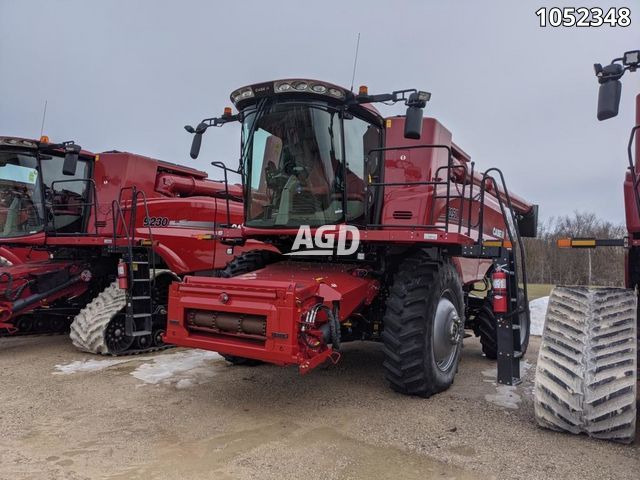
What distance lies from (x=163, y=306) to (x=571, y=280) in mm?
27984

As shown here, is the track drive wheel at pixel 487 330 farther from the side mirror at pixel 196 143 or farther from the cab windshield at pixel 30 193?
the cab windshield at pixel 30 193

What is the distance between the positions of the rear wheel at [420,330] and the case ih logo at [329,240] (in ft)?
1.96

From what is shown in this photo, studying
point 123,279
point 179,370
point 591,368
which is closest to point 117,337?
point 123,279

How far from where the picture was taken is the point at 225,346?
4371 millimetres

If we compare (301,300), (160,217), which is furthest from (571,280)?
(301,300)

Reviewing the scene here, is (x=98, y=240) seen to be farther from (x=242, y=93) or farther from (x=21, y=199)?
(x=242, y=93)

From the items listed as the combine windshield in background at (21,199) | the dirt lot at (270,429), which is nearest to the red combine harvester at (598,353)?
the dirt lot at (270,429)

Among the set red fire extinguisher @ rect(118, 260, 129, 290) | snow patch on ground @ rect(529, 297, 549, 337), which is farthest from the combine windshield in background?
snow patch on ground @ rect(529, 297, 549, 337)

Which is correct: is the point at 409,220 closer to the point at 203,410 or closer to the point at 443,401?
the point at 443,401

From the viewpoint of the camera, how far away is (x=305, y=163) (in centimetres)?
517

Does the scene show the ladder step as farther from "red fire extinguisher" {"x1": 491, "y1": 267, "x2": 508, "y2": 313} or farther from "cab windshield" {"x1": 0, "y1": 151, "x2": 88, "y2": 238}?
"red fire extinguisher" {"x1": 491, "y1": 267, "x2": 508, "y2": 313}

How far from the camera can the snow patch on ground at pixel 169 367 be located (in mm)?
5535

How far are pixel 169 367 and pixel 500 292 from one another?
3.97 meters

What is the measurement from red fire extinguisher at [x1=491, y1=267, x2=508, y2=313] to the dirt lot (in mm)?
903
